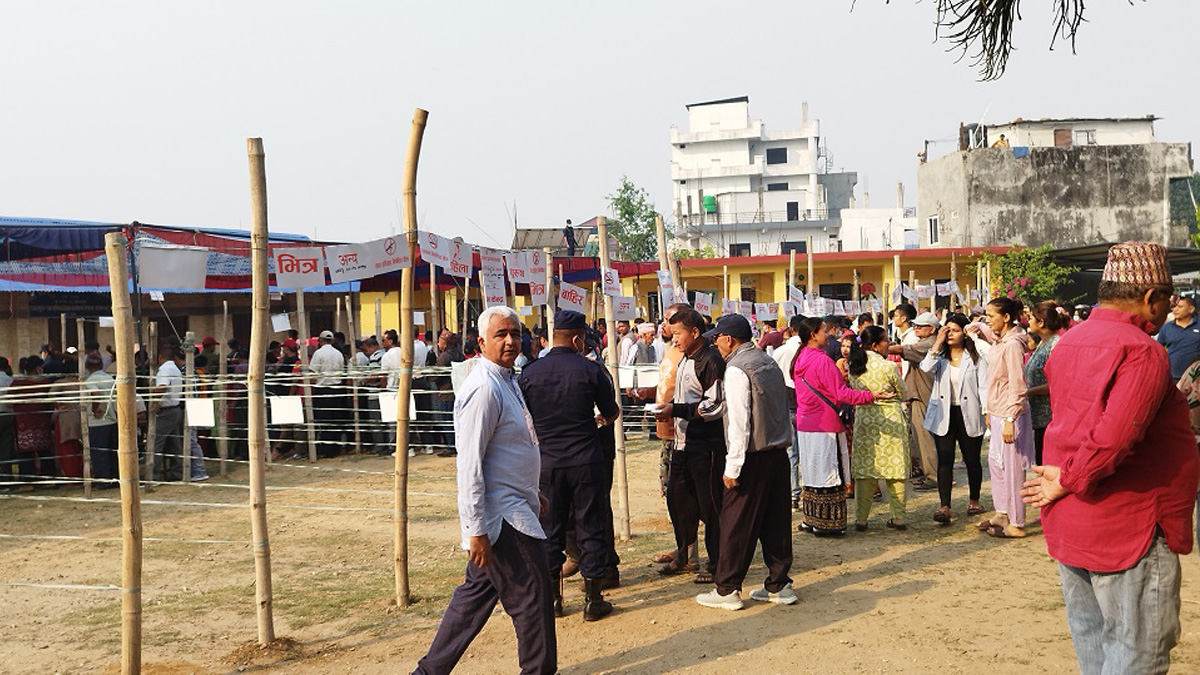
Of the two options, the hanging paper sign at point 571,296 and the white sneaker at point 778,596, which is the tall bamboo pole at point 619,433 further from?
the white sneaker at point 778,596

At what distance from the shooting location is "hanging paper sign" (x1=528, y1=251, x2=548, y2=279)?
30.6 feet

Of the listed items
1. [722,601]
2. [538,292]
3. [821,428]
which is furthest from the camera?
[538,292]

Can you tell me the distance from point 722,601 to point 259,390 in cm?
315

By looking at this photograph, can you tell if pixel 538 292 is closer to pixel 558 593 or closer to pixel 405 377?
pixel 405 377

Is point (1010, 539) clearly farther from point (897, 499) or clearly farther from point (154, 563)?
point (154, 563)

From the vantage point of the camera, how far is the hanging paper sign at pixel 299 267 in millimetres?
8273

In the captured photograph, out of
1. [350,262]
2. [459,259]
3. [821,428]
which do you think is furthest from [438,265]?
[821,428]

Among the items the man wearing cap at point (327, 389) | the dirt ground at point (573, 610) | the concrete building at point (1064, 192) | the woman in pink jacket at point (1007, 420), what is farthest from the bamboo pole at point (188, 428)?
the concrete building at point (1064, 192)

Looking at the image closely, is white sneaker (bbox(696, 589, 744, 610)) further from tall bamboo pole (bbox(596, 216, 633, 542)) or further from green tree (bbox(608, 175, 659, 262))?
green tree (bbox(608, 175, 659, 262))

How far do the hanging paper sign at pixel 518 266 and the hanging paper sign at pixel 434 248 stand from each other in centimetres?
114

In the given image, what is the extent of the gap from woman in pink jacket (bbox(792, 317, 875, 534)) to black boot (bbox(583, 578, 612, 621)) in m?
2.71

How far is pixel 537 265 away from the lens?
31.0ft

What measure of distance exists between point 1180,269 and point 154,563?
1133 inches

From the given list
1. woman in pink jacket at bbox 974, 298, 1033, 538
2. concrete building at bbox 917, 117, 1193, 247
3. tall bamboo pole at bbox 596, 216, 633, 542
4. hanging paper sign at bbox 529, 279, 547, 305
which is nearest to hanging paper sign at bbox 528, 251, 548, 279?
hanging paper sign at bbox 529, 279, 547, 305
